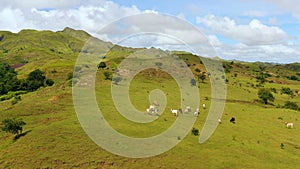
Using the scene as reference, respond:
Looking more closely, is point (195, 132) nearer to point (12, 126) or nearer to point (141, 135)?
point (141, 135)

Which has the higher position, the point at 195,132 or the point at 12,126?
the point at 12,126

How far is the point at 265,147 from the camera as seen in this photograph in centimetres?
4056

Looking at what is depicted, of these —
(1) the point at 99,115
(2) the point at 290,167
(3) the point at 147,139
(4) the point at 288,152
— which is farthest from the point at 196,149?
(1) the point at 99,115

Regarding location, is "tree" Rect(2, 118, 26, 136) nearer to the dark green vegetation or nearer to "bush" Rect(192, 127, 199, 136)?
the dark green vegetation

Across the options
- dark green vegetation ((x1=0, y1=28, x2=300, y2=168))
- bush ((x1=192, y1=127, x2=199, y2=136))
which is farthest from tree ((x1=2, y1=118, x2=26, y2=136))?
bush ((x1=192, y1=127, x2=199, y2=136))

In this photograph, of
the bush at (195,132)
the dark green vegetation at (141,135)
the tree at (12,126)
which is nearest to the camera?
the dark green vegetation at (141,135)

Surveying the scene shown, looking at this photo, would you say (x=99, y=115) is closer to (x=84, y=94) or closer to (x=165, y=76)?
A: (x=84, y=94)

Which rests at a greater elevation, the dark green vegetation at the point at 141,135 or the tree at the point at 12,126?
the tree at the point at 12,126

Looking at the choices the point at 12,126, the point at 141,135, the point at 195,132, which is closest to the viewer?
the point at 12,126

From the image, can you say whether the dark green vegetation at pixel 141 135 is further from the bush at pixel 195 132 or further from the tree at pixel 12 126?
the tree at pixel 12 126

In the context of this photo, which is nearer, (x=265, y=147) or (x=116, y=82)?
(x=265, y=147)

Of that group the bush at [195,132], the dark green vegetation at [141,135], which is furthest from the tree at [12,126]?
the bush at [195,132]

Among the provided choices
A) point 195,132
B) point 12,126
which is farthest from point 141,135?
point 12,126

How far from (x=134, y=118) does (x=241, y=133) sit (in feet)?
54.1
